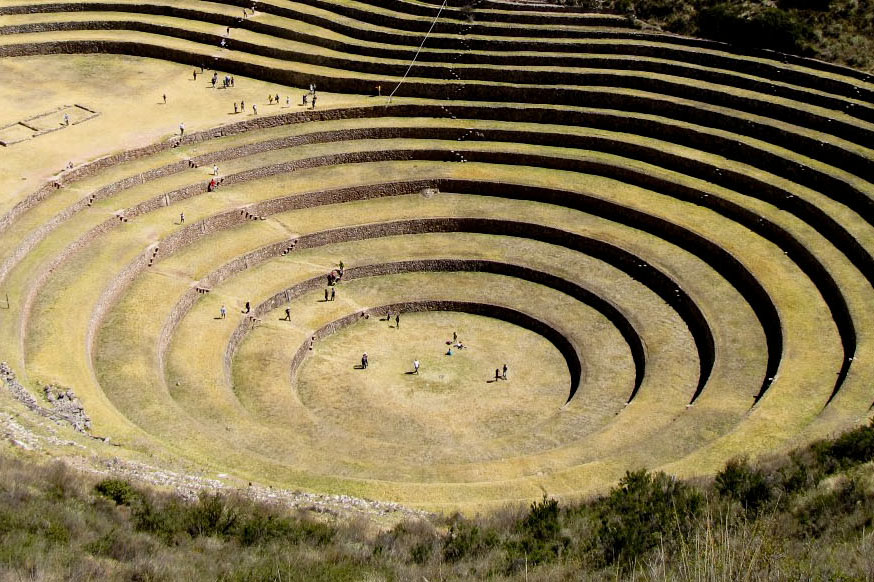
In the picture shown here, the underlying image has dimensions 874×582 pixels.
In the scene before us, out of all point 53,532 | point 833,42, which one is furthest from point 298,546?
point 833,42

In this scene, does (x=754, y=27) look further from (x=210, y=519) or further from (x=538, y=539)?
(x=210, y=519)

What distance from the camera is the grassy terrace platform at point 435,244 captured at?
1230 inches

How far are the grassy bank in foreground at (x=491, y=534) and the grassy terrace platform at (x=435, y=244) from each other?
4.52m

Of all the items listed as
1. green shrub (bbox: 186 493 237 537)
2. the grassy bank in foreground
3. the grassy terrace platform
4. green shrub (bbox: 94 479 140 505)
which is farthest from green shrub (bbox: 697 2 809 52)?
green shrub (bbox: 94 479 140 505)

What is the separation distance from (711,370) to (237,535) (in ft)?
65.8

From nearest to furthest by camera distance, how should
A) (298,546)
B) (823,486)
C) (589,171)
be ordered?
(298,546) < (823,486) < (589,171)

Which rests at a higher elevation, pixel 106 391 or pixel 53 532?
pixel 53 532

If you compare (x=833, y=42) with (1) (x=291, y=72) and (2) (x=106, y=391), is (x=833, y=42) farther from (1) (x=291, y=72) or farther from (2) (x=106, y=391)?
(2) (x=106, y=391)

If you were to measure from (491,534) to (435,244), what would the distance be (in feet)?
80.6

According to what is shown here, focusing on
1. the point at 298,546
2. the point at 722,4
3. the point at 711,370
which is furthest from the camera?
the point at 722,4

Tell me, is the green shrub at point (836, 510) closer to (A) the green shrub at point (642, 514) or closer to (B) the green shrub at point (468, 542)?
(A) the green shrub at point (642, 514)

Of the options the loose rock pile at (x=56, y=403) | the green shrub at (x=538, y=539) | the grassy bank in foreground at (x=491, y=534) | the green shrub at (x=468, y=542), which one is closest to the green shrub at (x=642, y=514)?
the grassy bank in foreground at (x=491, y=534)

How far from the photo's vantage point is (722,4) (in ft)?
172

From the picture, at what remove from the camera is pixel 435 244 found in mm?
44375
